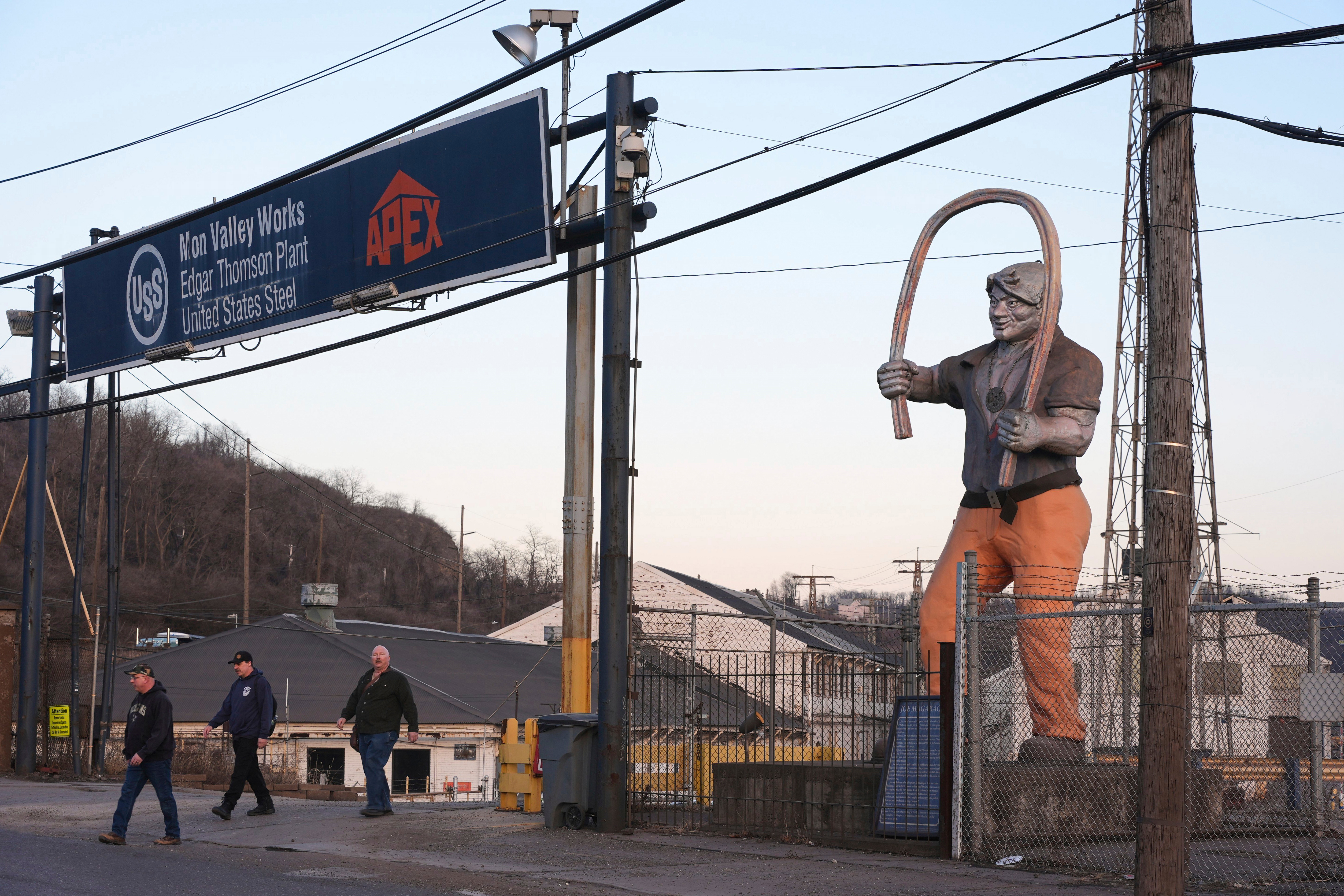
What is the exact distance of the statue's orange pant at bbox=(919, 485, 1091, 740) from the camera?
10.4 m

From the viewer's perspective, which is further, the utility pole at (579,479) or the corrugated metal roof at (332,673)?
the corrugated metal roof at (332,673)

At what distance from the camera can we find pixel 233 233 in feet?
52.3

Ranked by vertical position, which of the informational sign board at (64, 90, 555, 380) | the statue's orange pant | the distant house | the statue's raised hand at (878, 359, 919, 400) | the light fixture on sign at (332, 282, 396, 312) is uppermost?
the informational sign board at (64, 90, 555, 380)

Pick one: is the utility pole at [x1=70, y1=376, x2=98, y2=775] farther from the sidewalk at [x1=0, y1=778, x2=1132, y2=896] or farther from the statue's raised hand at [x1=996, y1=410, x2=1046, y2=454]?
the statue's raised hand at [x1=996, y1=410, x2=1046, y2=454]

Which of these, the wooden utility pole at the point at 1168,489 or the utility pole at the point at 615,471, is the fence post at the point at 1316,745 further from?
the utility pole at the point at 615,471

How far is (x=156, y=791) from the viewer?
10.7 metres

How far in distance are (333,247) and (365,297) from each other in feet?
3.00

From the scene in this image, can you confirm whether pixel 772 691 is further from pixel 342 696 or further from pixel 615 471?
pixel 342 696

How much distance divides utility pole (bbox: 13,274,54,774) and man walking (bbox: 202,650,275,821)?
775 cm

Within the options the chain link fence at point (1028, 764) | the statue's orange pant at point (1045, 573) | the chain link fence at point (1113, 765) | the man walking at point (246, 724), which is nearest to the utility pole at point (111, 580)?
the man walking at point (246, 724)

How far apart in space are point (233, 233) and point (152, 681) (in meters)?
6.67

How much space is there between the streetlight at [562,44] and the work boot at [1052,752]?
618cm

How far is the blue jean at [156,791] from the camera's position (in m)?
10.7

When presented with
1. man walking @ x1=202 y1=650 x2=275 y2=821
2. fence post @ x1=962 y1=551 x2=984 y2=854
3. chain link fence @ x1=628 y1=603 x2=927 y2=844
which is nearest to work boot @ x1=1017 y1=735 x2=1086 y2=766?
fence post @ x1=962 y1=551 x2=984 y2=854
